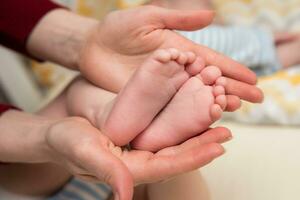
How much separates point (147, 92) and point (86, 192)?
0.27 meters

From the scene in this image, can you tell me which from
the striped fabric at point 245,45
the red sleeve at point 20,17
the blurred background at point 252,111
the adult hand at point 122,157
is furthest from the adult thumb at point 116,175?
the striped fabric at point 245,45

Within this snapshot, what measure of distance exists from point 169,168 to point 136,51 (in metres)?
0.22

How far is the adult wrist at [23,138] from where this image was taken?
62 cm

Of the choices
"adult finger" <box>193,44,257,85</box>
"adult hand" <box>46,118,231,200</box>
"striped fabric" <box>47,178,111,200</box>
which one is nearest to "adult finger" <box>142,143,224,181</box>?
"adult hand" <box>46,118,231,200</box>

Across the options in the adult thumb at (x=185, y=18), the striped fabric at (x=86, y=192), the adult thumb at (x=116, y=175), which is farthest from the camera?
the striped fabric at (x=86, y=192)

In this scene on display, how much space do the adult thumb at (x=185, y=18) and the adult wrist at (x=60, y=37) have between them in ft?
0.54

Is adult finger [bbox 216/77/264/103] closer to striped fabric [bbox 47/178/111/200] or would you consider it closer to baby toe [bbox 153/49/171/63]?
baby toe [bbox 153/49/171/63]

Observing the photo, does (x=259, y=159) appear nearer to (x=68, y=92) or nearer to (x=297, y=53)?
(x=68, y=92)

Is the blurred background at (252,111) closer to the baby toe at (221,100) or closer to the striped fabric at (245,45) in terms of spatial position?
the striped fabric at (245,45)

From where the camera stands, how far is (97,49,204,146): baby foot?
1.75ft

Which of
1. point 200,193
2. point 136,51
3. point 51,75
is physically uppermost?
point 136,51

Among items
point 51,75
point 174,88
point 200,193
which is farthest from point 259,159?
point 51,75

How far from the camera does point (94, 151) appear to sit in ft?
1.66

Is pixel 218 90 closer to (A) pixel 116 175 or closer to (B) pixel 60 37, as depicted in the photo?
(A) pixel 116 175
